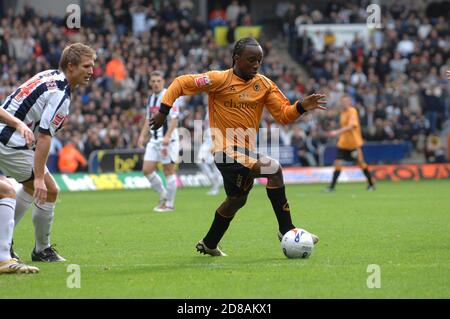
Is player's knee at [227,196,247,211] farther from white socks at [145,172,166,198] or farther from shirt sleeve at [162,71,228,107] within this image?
white socks at [145,172,166,198]

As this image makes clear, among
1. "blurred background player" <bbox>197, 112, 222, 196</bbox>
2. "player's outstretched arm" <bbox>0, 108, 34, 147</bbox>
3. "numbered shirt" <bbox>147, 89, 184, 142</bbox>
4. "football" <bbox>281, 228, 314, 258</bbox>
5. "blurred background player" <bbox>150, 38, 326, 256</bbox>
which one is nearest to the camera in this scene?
"player's outstretched arm" <bbox>0, 108, 34, 147</bbox>

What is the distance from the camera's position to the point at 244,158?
33.7 feet

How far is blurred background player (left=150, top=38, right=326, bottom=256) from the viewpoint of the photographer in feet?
33.2

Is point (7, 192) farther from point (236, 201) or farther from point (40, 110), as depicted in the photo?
point (236, 201)

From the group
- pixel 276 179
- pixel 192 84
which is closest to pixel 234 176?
pixel 276 179

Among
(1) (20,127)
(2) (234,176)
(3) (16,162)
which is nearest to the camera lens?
(1) (20,127)

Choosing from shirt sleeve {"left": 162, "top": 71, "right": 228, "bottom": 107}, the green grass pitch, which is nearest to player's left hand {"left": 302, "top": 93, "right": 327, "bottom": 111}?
shirt sleeve {"left": 162, "top": 71, "right": 228, "bottom": 107}

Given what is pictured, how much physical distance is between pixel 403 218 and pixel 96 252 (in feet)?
20.1

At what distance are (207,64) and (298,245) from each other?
2284cm

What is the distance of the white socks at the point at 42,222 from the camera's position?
10.1m

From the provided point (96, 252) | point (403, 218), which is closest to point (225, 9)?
point (403, 218)

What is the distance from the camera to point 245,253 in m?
10.7

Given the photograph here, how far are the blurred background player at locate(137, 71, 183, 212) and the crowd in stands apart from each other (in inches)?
376
